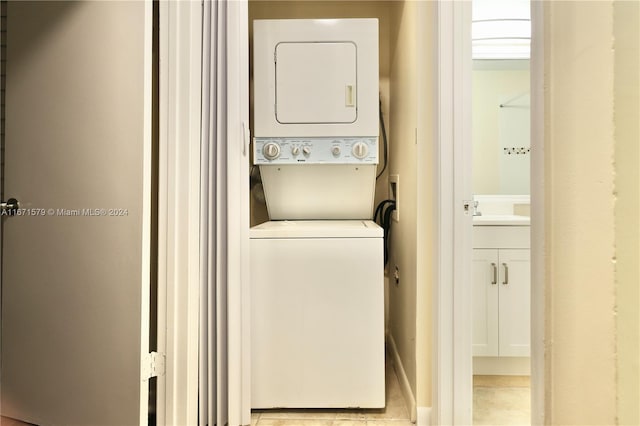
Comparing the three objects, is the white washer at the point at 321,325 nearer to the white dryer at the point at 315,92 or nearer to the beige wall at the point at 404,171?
the beige wall at the point at 404,171

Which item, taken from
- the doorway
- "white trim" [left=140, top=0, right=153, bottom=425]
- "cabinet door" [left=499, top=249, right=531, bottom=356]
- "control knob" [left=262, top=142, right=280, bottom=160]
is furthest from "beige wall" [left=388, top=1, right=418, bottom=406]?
"white trim" [left=140, top=0, right=153, bottom=425]

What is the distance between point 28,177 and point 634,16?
1.89 metres

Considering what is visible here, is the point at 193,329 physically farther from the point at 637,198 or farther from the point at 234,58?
the point at 637,198

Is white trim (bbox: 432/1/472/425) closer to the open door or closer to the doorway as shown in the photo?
the doorway

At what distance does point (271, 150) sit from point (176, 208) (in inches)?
26.1

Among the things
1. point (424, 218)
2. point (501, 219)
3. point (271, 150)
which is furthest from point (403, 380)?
point (271, 150)

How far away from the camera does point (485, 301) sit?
214 cm

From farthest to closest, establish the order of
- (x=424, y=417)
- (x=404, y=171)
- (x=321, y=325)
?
(x=404, y=171)
(x=321, y=325)
(x=424, y=417)

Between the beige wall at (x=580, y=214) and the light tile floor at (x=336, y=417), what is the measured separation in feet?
4.06

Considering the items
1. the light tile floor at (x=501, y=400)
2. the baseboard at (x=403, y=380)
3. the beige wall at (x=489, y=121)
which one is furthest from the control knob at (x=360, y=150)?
the light tile floor at (x=501, y=400)

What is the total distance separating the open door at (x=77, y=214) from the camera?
138cm

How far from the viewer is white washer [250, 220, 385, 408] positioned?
1778 millimetres

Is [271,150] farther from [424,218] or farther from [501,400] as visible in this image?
[501,400]

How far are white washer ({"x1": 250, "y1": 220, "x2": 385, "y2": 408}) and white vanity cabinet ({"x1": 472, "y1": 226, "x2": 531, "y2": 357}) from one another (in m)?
0.71
